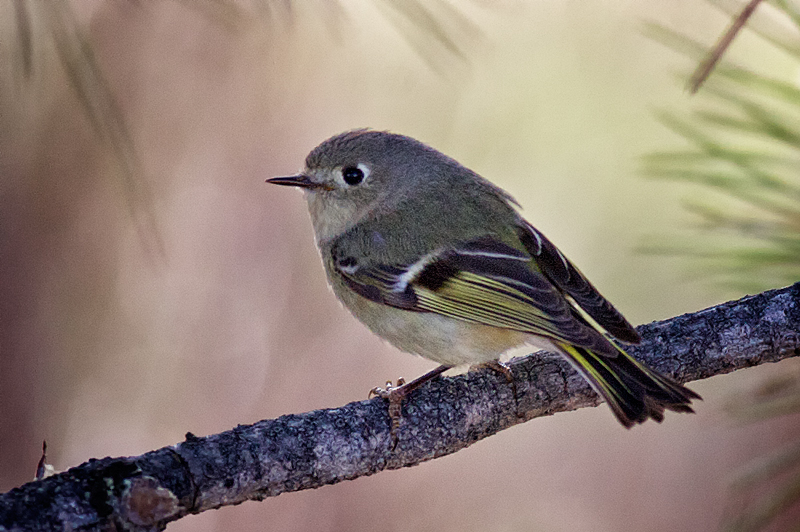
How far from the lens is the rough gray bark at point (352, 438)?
982mm

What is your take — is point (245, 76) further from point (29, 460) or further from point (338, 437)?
point (338, 437)

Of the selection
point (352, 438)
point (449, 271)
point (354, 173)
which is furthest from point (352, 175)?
point (352, 438)

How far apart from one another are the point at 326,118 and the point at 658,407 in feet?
5.45

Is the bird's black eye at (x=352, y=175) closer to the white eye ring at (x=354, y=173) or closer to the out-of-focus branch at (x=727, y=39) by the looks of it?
the white eye ring at (x=354, y=173)

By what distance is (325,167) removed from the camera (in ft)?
6.70

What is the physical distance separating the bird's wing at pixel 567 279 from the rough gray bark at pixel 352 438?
0.09 metres

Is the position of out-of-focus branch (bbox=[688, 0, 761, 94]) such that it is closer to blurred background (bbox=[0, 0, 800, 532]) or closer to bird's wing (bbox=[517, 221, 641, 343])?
bird's wing (bbox=[517, 221, 641, 343])

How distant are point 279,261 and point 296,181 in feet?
2.38

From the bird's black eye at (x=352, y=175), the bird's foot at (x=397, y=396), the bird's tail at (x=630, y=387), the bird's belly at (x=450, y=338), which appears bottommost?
the bird's tail at (x=630, y=387)

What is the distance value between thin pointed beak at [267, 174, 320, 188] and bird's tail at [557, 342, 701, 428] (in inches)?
31.7

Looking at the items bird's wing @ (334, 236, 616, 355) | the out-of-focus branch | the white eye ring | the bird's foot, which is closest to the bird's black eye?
the white eye ring

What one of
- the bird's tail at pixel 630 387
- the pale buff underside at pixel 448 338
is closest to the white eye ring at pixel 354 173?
the pale buff underside at pixel 448 338

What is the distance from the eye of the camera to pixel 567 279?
178 cm

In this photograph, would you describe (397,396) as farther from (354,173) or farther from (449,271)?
(354,173)
